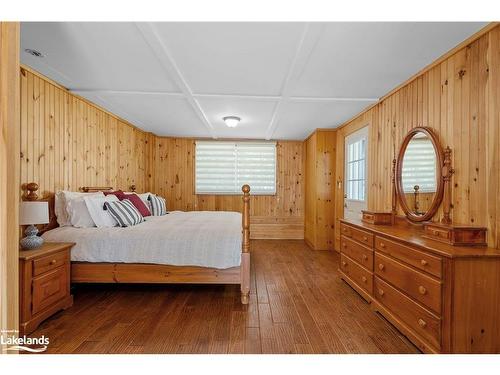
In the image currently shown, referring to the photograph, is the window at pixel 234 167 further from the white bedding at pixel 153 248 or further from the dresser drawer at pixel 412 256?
the dresser drawer at pixel 412 256

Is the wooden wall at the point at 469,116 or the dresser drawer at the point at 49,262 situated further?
the dresser drawer at the point at 49,262

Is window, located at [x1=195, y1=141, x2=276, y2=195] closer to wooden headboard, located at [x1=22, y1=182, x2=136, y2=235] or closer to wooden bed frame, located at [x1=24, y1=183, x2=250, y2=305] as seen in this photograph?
wooden headboard, located at [x1=22, y1=182, x2=136, y2=235]

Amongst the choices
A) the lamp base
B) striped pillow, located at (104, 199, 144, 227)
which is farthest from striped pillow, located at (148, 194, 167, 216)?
the lamp base

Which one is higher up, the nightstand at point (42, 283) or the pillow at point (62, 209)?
the pillow at point (62, 209)

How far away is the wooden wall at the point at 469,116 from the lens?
5.51 ft

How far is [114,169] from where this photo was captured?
395 cm

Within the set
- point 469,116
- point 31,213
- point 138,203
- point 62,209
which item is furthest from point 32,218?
point 469,116

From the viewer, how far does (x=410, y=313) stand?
176 centimetres

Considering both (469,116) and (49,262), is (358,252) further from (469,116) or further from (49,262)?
(49,262)

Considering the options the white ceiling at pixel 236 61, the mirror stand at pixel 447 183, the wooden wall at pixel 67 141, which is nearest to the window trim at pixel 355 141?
the white ceiling at pixel 236 61

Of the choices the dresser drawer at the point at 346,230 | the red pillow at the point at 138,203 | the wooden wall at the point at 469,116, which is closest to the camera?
the wooden wall at the point at 469,116

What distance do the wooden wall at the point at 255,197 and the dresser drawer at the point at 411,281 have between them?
333 centimetres
